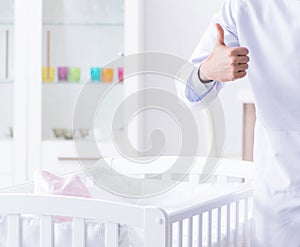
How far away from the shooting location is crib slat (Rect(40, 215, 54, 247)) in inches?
62.1

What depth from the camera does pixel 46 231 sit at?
1582 millimetres

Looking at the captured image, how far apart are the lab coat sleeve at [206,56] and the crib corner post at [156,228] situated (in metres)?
0.43

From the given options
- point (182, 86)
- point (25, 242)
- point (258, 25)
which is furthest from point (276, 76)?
point (25, 242)

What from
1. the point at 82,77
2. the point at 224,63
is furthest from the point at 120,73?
the point at 224,63

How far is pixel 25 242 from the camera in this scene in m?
1.65

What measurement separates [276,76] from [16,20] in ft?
6.47

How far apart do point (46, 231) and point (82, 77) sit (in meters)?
2.16

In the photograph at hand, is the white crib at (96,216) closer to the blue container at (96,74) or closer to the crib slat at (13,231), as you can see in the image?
the crib slat at (13,231)

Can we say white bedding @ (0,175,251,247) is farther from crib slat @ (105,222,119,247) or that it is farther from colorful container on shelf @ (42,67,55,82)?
colorful container on shelf @ (42,67,55,82)

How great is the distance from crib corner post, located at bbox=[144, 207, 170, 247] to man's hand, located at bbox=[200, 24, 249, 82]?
34 centimetres

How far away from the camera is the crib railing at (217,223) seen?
1603 mm

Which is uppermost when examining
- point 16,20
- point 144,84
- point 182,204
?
point 16,20

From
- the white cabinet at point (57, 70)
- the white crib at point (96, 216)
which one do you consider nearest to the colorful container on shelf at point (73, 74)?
the white cabinet at point (57, 70)

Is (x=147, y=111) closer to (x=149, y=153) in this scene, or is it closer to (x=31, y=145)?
(x=149, y=153)
